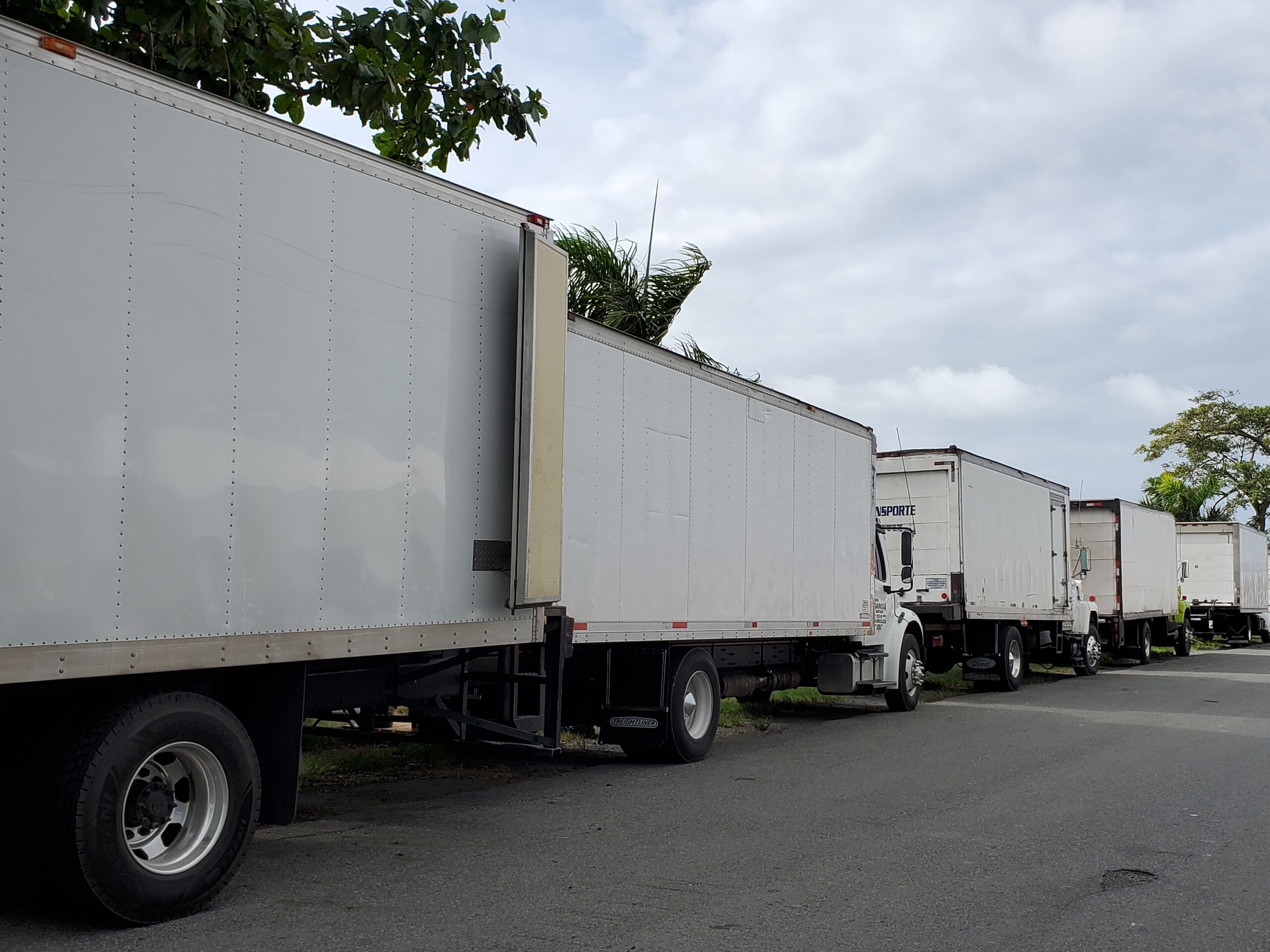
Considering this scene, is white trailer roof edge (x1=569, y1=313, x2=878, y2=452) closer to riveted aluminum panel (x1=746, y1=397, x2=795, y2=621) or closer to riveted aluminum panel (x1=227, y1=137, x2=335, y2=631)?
riveted aluminum panel (x1=746, y1=397, x2=795, y2=621)

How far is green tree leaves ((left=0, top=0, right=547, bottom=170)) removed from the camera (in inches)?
342

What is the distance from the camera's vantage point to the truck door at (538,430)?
7004mm

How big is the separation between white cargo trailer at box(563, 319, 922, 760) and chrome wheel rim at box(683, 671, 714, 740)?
2 centimetres

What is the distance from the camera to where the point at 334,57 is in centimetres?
891

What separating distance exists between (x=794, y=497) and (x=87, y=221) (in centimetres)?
832

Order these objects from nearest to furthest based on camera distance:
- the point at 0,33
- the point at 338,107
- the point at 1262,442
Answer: the point at 0,33 → the point at 338,107 → the point at 1262,442

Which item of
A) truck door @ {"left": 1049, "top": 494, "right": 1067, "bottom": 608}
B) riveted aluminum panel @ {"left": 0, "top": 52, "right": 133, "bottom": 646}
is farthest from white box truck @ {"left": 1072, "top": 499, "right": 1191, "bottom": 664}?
riveted aluminum panel @ {"left": 0, "top": 52, "right": 133, "bottom": 646}

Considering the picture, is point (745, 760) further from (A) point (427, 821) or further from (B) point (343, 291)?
(B) point (343, 291)

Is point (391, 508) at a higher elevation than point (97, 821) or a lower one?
higher

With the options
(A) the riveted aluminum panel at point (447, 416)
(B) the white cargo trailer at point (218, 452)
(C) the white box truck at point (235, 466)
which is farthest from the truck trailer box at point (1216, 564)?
(B) the white cargo trailer at point (218, 452)

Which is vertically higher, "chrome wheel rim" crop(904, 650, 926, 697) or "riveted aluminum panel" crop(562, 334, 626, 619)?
"riveted aluminum panel" crop(562, 334, 626, 619)

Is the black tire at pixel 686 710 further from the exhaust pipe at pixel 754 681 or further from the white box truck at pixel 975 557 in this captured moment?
the white box truck at pixel 975 557

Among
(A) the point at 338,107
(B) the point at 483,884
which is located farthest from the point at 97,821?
(A) the point at 338,107

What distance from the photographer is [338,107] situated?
9422mm
